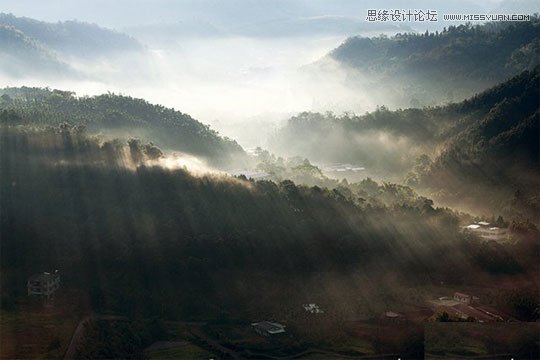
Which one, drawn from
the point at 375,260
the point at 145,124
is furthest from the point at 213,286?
the point at 145,124

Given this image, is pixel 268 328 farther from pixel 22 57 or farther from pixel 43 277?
pixel 22 57

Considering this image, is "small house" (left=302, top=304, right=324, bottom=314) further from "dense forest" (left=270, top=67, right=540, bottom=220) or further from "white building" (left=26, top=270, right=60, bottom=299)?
"dense forest" (left=270, top=67, right=540, bottom=220)

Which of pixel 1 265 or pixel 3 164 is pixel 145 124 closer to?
pixel 3 164

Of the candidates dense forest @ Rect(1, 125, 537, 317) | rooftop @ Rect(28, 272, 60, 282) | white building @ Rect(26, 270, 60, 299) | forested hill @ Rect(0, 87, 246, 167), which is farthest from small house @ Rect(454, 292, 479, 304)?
forested hill @ Rect(0, 87, 246, 167)

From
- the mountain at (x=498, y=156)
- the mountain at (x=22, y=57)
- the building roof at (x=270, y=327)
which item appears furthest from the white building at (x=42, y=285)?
the mountain at (x=22, y=57)

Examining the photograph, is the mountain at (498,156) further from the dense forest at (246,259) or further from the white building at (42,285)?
the white building at (42,285)
